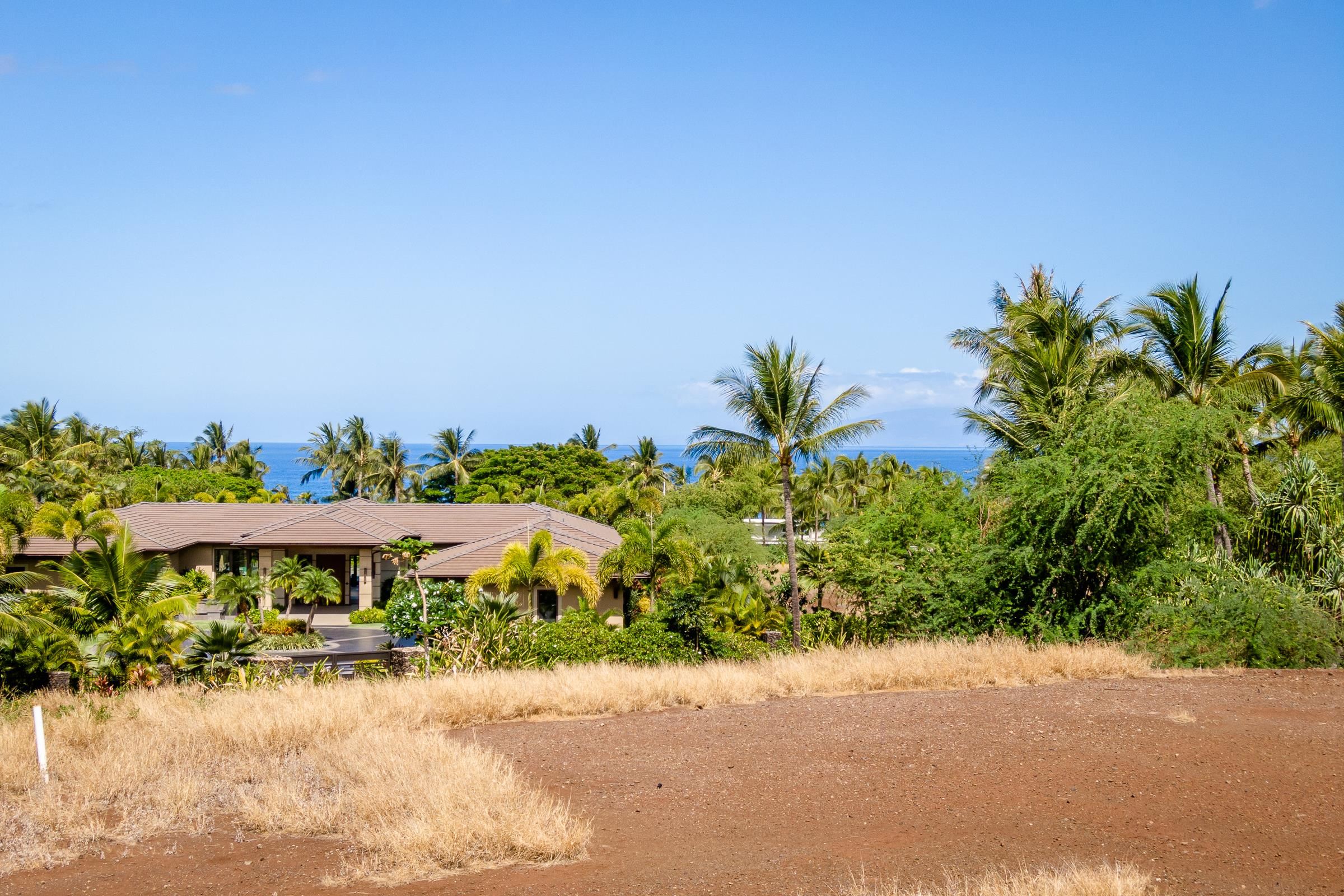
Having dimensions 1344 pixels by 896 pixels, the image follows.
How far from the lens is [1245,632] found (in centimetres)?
1598

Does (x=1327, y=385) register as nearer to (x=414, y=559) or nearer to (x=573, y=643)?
(x=573, y=643)

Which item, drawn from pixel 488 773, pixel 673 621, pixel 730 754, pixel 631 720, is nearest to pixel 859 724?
pixel 730 754

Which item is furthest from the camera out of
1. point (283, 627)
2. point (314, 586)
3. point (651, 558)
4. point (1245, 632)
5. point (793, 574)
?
point (283, 627)

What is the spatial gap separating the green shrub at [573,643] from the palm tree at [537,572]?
729cm

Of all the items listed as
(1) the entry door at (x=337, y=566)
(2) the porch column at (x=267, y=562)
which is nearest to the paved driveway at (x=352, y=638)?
(2) the porch column at (x=267, y=562)

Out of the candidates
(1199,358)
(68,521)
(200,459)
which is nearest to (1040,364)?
(1199,358)

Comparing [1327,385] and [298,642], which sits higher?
[1327,385]

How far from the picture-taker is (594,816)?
8953 millimetres

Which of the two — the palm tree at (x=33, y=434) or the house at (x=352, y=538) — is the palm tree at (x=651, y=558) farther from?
the palm tree at (x=33, y=434)

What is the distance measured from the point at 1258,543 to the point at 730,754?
15.8 meters

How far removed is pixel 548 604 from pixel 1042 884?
25.2m

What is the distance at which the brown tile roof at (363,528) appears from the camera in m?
33.7

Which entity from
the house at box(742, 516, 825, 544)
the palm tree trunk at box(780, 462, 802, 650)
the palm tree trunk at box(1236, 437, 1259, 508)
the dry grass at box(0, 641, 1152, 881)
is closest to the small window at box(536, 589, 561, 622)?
the palm tree trunk at box(780, 462, 802, 650)

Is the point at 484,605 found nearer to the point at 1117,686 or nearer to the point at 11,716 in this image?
the point at 11,716
